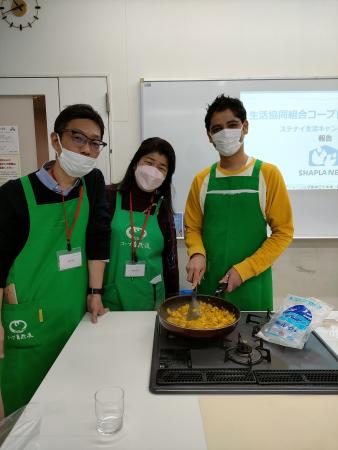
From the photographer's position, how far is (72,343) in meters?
1.25

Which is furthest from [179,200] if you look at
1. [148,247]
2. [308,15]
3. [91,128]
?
[308,15]

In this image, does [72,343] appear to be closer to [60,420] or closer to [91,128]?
[60,420]

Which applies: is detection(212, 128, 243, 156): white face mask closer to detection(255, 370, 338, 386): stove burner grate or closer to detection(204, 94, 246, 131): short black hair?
detection(204, 94, 246, 131): short black hair

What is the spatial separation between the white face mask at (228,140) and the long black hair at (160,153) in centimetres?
27

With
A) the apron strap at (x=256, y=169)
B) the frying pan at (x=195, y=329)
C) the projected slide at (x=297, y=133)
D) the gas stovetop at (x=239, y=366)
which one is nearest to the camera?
the gas stovetop at (x=239, y=366)

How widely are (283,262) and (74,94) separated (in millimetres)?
2422

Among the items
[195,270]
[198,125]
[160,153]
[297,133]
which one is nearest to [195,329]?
[195,270]

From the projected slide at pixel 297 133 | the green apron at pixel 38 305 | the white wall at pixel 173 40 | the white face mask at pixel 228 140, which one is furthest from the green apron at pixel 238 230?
the white wall at pixel 173 40

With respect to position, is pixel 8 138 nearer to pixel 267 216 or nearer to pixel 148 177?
pixel 148 177

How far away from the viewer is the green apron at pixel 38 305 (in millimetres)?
1374

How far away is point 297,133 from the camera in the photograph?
2768 millimetres

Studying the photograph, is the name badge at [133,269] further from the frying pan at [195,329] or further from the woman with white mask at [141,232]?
the frying pan at [195,329]

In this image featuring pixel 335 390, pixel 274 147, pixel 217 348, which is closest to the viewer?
pixel 335 390

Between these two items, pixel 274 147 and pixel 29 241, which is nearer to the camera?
pixel 29 241
